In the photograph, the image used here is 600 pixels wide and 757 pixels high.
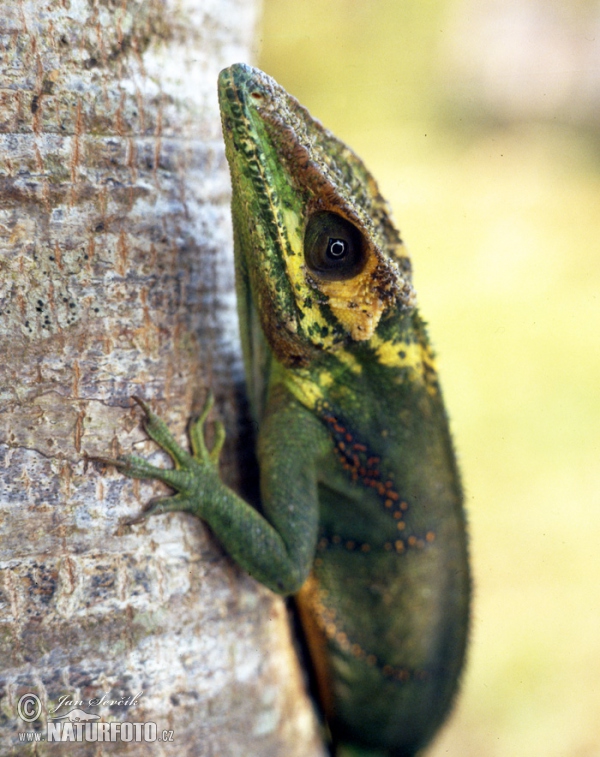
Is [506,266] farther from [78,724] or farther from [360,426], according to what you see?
[78,724]

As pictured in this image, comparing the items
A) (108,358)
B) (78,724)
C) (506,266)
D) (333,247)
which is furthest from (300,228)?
(506,266)

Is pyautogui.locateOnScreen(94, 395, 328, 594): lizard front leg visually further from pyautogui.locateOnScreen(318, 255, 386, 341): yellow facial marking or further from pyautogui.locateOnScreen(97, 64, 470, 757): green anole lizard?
pyautogui.locateOnScreen(318, 255, 386, 341): yellow facial marking

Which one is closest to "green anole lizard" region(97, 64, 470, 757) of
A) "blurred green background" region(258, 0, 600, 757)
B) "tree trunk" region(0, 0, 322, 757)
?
"tree trunk" region(0, 0, 322, 757)

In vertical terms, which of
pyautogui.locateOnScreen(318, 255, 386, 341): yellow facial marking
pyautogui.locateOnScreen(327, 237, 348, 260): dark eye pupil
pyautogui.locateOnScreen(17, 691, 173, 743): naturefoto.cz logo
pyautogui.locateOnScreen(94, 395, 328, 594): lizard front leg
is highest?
pyautogui.locateOnScreen(327, 237, 348, 260): dark eye pupil

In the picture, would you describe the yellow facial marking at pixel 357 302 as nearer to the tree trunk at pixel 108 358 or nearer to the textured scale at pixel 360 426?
the textured scale at pixel 360 426

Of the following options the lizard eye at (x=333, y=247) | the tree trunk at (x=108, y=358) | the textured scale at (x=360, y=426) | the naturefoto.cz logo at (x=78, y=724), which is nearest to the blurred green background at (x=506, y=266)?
the textured scale at (x=360, y=426)

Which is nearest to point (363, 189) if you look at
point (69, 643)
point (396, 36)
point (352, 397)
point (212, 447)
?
point (352, 397)

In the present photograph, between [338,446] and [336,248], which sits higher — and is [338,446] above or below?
below
